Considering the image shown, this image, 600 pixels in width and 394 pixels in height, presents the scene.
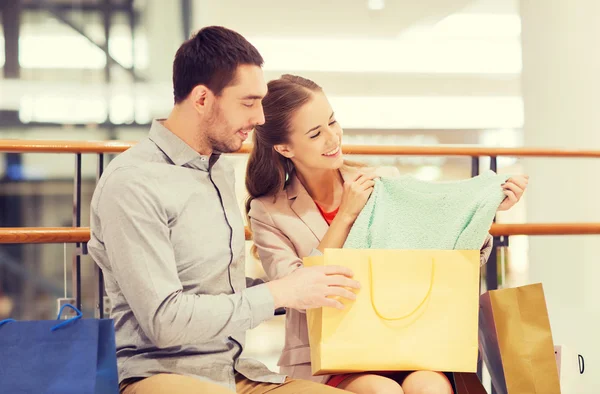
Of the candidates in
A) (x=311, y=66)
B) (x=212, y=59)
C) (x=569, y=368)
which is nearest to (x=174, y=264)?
(x=212, y=59)

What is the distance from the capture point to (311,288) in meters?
1.33

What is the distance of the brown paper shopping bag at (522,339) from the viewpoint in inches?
60.1

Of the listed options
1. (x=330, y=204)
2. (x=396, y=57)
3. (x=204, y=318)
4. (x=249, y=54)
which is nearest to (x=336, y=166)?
(x=330, y=204)

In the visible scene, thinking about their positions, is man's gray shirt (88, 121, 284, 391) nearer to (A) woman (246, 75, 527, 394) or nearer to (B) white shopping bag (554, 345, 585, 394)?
(A) woman (246, 75, 527, 394)

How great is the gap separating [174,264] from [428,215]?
57 centimetres

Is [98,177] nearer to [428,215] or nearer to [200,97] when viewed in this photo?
[200,97]

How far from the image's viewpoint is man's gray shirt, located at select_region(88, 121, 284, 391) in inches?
48.2

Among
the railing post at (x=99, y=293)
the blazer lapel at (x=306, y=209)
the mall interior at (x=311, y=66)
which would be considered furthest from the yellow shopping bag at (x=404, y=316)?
the mall interior at (x=311, y=66)

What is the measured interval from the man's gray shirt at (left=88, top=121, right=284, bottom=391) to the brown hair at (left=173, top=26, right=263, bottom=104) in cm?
12

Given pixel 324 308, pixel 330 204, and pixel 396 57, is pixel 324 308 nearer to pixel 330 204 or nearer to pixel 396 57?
pixel 330 204

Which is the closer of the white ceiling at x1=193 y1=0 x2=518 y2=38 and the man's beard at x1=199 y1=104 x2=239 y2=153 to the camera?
the man's beard at x1=199 y1=104 x2=239 y2=153

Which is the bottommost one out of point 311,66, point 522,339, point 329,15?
point 522,339

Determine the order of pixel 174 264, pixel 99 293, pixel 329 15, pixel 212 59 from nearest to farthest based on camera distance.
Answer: pixel 174 264, pixel 212 59, pixel 99 293, pixel 329 15

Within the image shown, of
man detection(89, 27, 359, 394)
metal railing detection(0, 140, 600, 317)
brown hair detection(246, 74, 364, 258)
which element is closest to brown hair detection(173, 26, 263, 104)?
man detection(89, 27, 359, 394)
